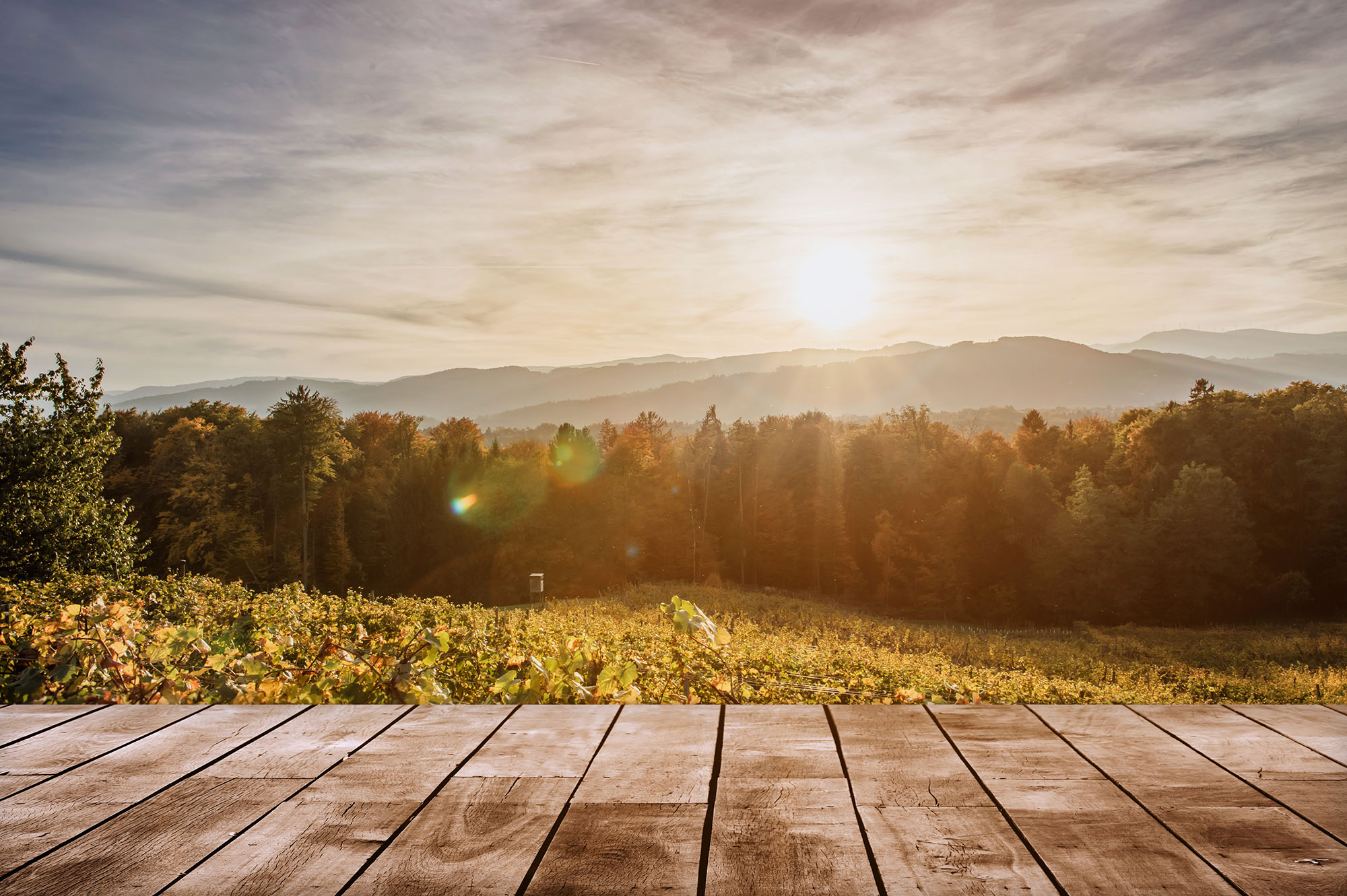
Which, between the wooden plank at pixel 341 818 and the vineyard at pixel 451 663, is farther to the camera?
the vineyard at pixel 451 663

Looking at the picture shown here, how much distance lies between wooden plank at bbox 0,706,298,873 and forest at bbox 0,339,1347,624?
25949 millimetres

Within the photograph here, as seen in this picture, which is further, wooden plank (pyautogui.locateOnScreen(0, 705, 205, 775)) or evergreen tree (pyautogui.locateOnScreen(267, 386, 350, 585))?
evergreen tree (pyautogui.locateOnScreen(267, 386, 350, 585))

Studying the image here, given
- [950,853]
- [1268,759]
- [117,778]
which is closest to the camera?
[950,853]

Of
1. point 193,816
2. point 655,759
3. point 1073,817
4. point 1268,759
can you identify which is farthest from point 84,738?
point 1268,759

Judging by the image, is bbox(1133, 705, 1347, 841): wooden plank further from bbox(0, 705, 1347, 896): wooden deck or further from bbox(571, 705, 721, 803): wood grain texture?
bbox(571, 705, 721, 803): wood grain texture

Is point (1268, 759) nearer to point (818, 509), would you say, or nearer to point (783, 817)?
point (783, 817)

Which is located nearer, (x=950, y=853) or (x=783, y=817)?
(x=950, y=853)

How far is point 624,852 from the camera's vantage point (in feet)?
5.44

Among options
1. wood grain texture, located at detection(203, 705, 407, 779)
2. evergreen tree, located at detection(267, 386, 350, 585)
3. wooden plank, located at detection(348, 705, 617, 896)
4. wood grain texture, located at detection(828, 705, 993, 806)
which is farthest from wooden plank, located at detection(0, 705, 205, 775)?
evergreen tree, located at detection(267, 386, 350, 585)

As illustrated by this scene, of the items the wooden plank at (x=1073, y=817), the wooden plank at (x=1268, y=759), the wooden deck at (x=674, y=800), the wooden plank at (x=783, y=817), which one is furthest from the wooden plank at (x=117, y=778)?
the wooden plank at (x=1268, y=759)

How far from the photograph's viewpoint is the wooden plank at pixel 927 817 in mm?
1527

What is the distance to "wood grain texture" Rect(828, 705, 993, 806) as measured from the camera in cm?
191

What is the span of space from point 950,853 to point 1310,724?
5.49 feet

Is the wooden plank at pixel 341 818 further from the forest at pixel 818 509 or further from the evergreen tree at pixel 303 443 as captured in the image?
the evergreen tree at pixel 303 443
